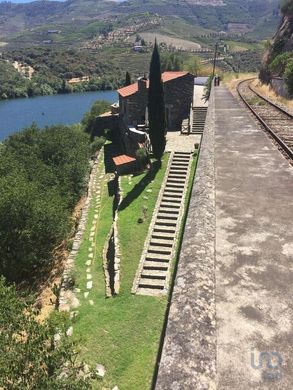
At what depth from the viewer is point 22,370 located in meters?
8.20

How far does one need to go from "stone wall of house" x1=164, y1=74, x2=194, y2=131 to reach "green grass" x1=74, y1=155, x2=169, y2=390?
64.8 ft

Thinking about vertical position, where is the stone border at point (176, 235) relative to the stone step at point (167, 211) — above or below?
above

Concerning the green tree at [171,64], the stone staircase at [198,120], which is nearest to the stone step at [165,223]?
the stone staircase at [198,120]

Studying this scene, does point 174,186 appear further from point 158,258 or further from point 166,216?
point 158,258

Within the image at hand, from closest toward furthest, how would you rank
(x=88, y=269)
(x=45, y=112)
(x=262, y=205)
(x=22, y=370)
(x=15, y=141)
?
(x=22, y=370)
(x=262, y=205)
(x=88, y=269)
(x=15, y=141)
(x=45, y=112)

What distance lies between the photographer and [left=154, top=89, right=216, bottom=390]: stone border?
142 inches

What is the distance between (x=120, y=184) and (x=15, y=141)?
15043 millimetres

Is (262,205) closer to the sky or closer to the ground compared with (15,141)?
closer to the sky

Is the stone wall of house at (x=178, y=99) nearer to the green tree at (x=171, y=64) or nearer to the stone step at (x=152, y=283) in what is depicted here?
the stone step at (x=152, y=283)

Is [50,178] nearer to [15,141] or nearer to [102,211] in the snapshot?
[102,211]

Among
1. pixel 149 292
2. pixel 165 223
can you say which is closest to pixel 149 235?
pixel 165 223

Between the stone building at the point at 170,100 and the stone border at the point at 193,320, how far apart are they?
3114 centimetres

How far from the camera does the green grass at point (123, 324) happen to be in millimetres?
11172

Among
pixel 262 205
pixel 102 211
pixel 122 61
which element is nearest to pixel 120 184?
pixel 102 211
